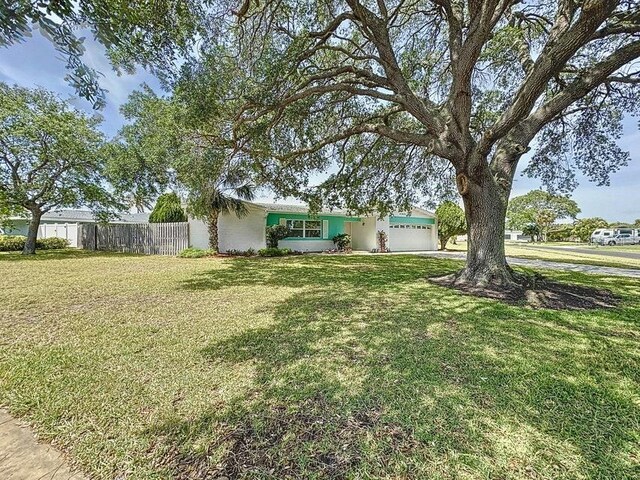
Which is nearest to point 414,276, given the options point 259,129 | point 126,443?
point 259,129

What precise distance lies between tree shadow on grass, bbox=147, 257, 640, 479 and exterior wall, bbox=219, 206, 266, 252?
1262 centimetres

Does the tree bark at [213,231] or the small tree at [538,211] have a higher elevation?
the small tree at [538,211]

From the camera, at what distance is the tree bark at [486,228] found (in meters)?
6.76

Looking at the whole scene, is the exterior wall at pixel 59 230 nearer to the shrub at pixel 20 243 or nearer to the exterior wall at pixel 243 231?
the shrub at pixel 20 243

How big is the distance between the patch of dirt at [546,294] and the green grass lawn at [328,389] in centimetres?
51

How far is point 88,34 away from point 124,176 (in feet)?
48.3

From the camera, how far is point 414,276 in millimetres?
8977

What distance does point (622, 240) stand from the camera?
35062 mm

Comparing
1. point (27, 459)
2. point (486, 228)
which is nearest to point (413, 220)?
point (486, 228)

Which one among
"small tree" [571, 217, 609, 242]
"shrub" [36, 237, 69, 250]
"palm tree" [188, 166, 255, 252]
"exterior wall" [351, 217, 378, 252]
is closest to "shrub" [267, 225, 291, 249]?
"palm tree" [188, 166, 255, 252]

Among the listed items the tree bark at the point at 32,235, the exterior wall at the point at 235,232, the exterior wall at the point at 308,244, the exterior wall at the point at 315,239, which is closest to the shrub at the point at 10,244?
the tree bark at the point at 32,235

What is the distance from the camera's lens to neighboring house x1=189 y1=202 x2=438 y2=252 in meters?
16.4

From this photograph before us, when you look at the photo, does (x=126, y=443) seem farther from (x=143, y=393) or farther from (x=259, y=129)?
(x=259, y=129)

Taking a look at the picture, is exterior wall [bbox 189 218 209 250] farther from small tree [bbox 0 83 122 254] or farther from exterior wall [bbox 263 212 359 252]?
small tree [bbox 0 83 122 254]
